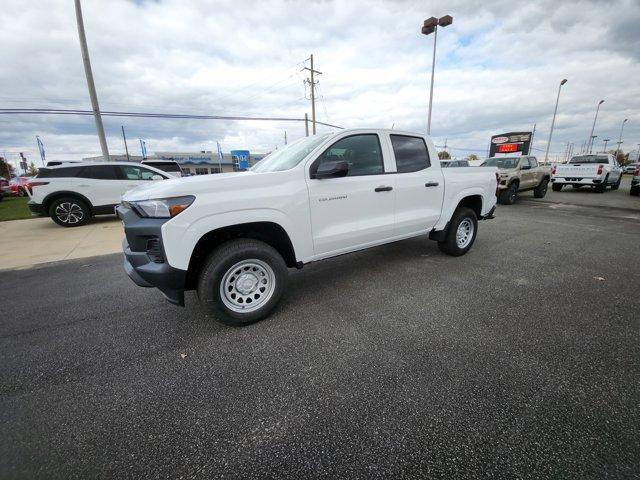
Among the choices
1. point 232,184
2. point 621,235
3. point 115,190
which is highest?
point 232,184

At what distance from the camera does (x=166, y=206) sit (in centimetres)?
246

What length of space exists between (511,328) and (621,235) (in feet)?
19.0

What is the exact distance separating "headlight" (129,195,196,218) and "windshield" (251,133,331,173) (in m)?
1.09

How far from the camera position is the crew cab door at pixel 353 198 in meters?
3.14

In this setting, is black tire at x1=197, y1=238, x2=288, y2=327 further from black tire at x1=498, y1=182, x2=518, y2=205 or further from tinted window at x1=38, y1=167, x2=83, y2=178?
black tire at x1=498, y1=182, x2=518, y2=205

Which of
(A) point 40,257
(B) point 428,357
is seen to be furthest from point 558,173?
(A) point 40,257

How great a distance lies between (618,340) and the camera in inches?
101

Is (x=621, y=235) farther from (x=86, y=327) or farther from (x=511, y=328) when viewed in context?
(x=86, y=327)

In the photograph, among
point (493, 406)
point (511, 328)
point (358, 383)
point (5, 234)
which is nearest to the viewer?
point (493, 406)

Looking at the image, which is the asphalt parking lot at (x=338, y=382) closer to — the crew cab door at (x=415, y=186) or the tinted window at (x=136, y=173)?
the crew cab door at (x=415, y=186)

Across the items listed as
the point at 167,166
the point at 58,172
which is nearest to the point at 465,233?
the point at 58,172

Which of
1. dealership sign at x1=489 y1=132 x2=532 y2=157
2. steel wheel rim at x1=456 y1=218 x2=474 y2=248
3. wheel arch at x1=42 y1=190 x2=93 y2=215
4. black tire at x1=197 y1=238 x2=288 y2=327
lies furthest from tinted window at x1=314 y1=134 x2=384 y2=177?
dealership sign at x1=489 y1=132 x2=532 y2=157

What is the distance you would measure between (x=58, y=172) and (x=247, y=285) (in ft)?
27.8

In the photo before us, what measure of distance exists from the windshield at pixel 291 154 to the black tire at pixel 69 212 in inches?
288
